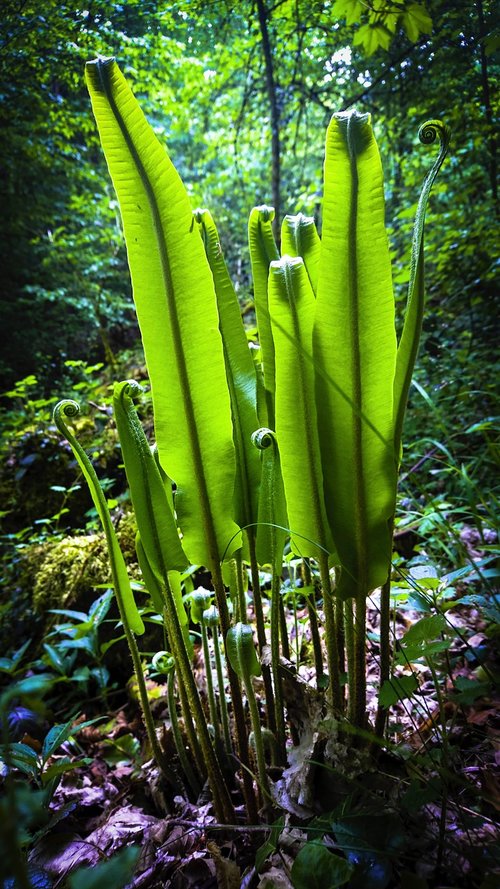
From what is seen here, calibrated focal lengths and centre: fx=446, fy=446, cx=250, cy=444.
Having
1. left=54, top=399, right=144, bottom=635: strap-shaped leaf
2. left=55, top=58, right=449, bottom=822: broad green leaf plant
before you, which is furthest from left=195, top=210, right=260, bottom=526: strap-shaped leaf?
left=54, top=399, right=144, bottom=635: strap-shaped leaf

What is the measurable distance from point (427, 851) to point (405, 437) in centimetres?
197

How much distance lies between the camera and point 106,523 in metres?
0.80

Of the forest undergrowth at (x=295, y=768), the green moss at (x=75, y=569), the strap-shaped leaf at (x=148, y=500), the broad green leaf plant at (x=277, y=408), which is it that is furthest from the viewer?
the green moss at (x=75, y=569)

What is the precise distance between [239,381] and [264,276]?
0.78 feet

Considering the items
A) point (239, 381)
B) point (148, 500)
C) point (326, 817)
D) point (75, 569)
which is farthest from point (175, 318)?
point (75, 569)

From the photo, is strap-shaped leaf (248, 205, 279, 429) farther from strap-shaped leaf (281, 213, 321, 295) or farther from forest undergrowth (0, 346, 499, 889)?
forest undergrowth (0, 346, 499, 889)

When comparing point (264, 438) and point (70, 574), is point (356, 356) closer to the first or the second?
point (264, 438)

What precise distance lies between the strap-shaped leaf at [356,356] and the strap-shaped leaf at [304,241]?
18cm

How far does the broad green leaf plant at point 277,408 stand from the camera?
63 centimetres

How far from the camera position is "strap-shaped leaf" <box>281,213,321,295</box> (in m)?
0.81

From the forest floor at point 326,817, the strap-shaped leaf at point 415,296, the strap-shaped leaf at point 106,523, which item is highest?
the strap-shaped leaf at point 415,296

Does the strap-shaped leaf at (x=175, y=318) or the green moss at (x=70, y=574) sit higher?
the strap-shaped leaf at (x=175, y=318)

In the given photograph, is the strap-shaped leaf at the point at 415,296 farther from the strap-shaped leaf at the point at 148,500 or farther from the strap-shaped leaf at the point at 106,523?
the strap-shaped leaf at the point at 106,523

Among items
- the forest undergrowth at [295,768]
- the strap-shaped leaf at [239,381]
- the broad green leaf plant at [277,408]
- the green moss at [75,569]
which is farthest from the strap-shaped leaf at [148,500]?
the green moss at [75,569]
